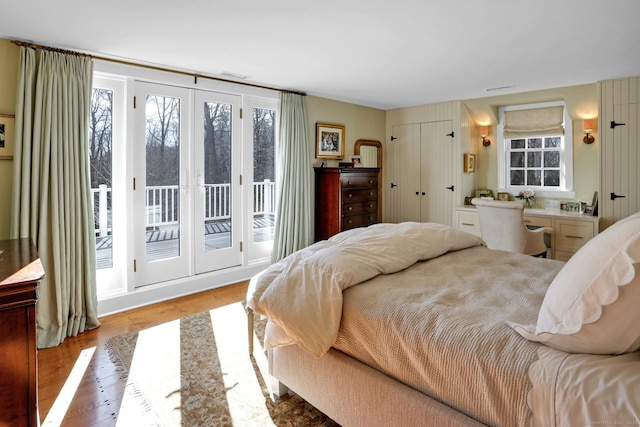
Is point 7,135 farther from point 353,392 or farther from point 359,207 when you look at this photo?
point 359,207

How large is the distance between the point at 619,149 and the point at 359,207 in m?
2.94

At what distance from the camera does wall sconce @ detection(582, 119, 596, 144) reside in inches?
182

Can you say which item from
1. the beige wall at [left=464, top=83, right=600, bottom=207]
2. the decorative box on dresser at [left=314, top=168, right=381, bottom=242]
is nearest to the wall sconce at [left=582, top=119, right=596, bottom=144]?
the beige wall at [left=464, top=83, right=600, bottom=207]

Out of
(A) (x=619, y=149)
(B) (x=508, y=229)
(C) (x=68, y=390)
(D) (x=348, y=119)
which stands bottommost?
(C) (x=68, y=390)

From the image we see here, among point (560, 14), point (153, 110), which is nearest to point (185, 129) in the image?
point (153, 110)

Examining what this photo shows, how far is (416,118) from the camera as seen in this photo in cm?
580

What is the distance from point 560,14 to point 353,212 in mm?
2989

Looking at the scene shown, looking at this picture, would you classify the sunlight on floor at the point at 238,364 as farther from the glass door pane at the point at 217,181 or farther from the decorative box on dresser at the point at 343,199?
the decorative box on dresser at the point at 343,199

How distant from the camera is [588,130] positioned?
4.64m

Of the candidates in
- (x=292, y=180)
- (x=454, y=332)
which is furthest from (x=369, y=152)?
(x=454, y=332)

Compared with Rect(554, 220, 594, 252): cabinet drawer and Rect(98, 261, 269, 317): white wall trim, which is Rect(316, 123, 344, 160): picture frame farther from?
Rect(554, 220, 594, 252): cabinet drawer

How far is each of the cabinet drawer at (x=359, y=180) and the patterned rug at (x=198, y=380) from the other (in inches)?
86.3

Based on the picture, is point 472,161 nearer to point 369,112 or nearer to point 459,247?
point 369,112

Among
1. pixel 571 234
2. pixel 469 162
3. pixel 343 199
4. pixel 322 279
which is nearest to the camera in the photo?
pixel 322 279
